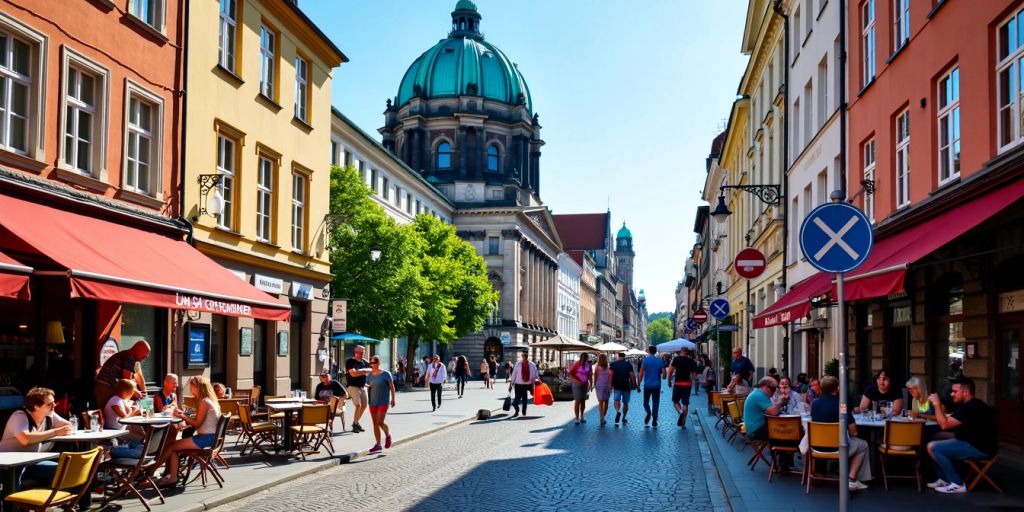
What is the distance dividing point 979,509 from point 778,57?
951 inches

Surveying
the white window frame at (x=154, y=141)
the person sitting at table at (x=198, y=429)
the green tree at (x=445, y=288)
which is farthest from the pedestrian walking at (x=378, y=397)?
the green tree at (x=445, y=288)

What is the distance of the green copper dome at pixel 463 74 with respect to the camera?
98750 mm

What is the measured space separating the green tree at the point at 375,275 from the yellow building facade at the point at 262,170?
48.0 feet

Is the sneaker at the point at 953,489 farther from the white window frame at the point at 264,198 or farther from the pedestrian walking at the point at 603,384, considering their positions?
the white window frame at the point at 264,198

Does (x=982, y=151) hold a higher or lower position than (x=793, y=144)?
lower

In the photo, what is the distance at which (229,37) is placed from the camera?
70.7 feet

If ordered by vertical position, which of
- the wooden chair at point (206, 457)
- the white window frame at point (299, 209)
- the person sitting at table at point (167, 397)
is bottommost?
the wooden chair at point (206, 457)

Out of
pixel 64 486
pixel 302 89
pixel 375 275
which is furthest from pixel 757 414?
pixel 375 275

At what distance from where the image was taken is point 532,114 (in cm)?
10525

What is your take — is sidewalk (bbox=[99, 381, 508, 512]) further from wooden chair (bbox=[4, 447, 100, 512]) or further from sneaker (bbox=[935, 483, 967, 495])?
sneaker (bbox=[935, 483, 967, 495])

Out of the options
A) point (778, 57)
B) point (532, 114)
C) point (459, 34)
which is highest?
point (459, 34)

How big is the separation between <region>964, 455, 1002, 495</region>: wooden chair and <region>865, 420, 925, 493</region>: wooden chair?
549 mm

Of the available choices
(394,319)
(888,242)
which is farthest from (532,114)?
(888,242)

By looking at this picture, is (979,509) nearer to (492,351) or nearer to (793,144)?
(793,144)
